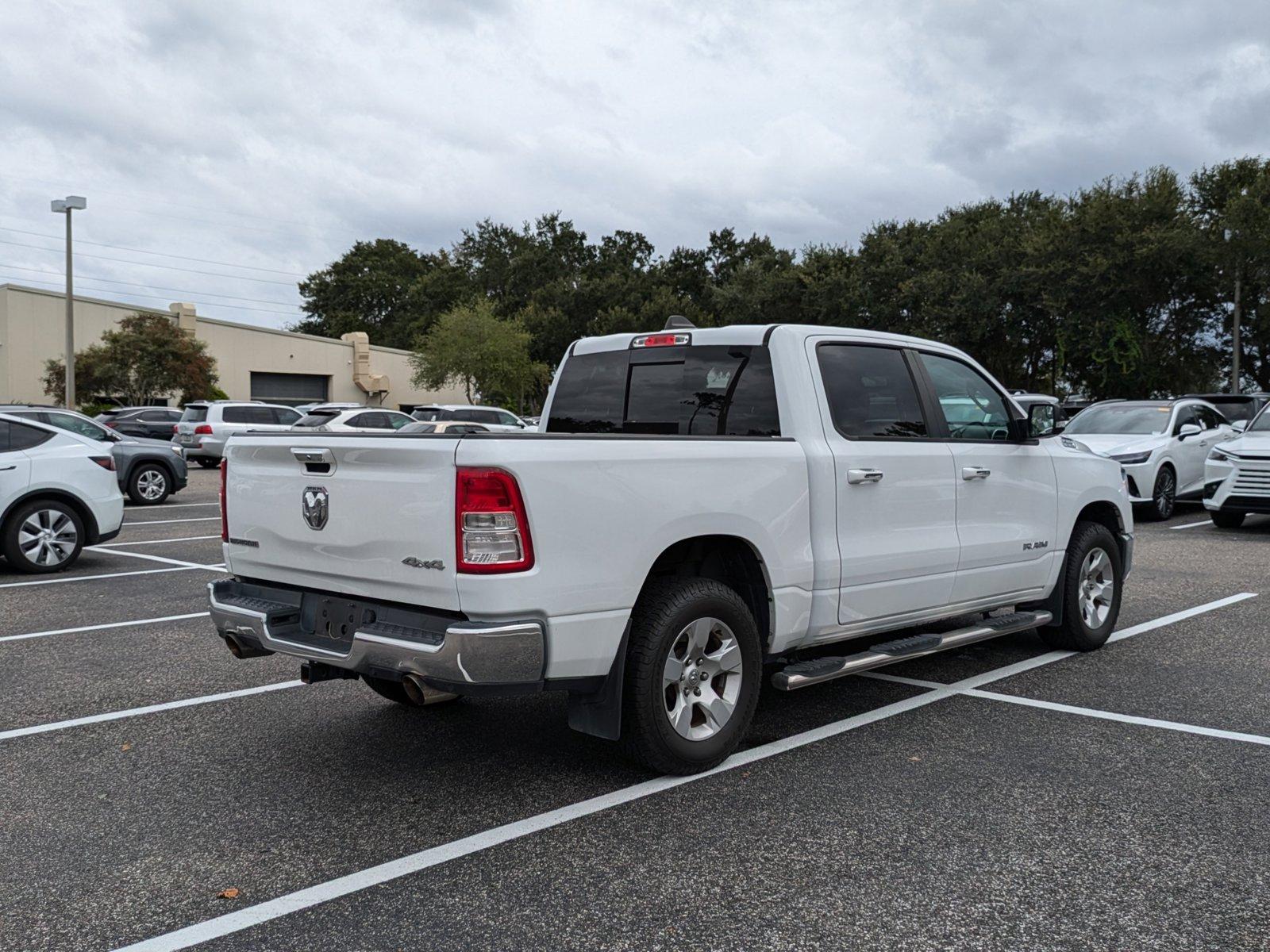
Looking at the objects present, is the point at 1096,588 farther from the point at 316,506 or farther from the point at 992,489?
the point at 316,506

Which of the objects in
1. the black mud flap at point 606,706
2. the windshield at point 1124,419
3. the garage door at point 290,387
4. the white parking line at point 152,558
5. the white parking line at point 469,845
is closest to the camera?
the white parking line at point 469,845

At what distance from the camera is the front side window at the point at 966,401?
5938 millimetres

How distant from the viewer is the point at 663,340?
5.55 meters

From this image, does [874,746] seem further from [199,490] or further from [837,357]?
[199,490]

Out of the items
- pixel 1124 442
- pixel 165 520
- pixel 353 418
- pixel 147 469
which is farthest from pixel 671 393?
pixel 353 418

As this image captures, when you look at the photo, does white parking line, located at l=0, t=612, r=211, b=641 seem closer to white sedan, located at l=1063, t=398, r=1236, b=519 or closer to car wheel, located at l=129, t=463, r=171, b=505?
car wheel, located at l=129, t=463, r=171, b=505

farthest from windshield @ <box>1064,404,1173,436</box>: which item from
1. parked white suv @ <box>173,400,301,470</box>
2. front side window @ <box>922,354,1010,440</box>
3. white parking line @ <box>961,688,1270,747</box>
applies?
parked white suv @ <box>173,400,301,470</box>

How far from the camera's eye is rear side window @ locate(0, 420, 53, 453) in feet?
33.9

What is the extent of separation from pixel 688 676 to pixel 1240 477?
11.2 meters

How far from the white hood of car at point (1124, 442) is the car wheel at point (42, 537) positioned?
40.4 feet

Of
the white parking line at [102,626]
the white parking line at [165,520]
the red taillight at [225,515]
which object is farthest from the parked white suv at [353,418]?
the red taillight at [225,515]

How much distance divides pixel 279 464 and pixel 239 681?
2143 mm

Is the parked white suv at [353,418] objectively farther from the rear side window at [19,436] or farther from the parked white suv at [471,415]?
the rear side window at [19,436]

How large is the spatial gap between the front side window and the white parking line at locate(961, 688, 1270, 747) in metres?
1.40
